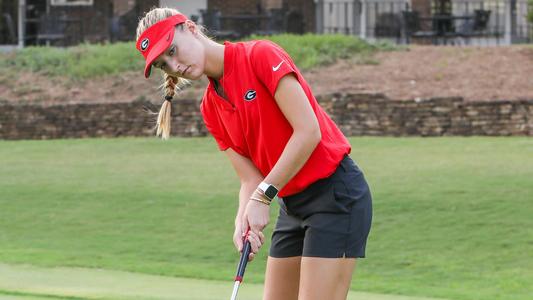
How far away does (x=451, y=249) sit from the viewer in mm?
12578

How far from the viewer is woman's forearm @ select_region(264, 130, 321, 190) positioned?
15.0ft

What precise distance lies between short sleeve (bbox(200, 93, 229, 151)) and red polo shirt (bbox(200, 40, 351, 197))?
0.03m

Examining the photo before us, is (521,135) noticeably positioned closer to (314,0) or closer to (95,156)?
(95,156)

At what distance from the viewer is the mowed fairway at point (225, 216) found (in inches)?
453

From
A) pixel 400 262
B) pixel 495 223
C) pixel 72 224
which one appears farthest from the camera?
pixel 72 224

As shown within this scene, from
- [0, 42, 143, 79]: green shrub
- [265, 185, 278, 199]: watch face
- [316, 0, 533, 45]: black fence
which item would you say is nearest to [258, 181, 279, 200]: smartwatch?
[265, 185, 278, 199]: watch face

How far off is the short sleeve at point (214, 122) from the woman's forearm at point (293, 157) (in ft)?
1.22

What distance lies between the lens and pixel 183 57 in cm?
454

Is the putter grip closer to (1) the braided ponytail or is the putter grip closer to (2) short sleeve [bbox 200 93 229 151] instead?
(2) short sleeve [bbox 200 93 229 151]

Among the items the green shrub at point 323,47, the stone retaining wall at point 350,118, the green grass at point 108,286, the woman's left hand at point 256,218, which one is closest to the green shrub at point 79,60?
the stone retaining wall at point 350,118

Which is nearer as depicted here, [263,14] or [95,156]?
[95,156]

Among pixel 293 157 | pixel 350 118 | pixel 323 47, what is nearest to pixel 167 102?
pixel 293 157

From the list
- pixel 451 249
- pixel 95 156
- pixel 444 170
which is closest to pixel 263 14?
pixel 95 156

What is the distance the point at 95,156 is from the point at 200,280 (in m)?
9.53
